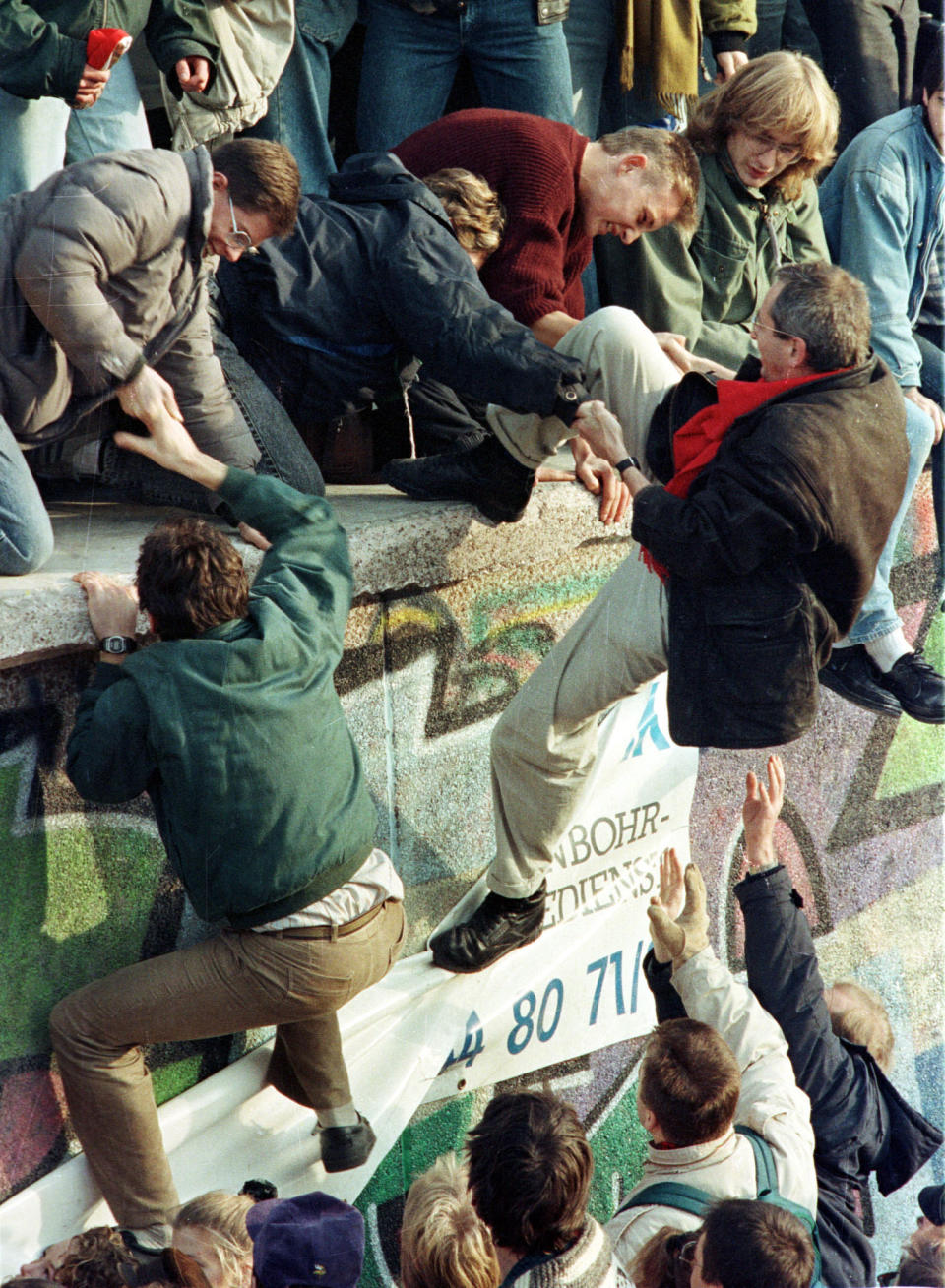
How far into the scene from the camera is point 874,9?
368 centimetres

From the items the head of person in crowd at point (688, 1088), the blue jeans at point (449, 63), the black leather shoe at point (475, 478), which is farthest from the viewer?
the blue jeans at point (449, 63)

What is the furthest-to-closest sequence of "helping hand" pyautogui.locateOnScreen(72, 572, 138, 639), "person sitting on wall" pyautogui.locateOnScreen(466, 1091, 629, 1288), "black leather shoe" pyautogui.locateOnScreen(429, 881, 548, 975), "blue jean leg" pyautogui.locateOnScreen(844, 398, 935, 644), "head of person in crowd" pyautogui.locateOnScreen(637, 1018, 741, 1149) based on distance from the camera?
1. "blue jean leg" pyautogui.locateOnScreen(844, 398, 935, 644)
2. "black leather shoe" pyautogui.locateOnScreen(429, 881, 548, 975)
3. "head of person in crowd" pyautogui.locateOnScreen(637, 1018, 741, 1149)
4. "helping hand" pyautogui.locateOnScreen(72, 572, 138, 639)
5. "person sitting on wall" pyautogui.locateOnScreen(466, 1091, 629, 1288)

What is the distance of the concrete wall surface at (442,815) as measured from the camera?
255cm

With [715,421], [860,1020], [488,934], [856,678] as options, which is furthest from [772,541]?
[856,678]

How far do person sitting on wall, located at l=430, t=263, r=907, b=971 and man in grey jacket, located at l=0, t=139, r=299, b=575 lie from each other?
761 millimetres

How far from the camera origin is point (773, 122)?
3.37 meters

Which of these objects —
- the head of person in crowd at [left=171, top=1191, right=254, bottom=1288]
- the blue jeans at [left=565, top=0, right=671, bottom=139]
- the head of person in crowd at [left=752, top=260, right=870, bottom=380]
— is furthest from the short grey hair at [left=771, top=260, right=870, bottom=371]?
the head of person in crowd at [left=171, top=1191, right=254, bottom=1288]

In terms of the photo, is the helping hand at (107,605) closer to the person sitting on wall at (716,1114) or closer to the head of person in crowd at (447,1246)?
the head of person in crowd at (447,1246)

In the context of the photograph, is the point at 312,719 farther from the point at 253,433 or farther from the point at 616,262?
the point at 616,262

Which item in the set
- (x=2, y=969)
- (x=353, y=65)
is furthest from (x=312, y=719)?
(x=353, y=65)

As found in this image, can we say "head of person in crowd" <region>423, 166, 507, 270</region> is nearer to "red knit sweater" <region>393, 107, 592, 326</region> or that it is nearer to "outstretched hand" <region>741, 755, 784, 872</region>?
"red knit sweater" <region>393, 107, 592, 326</region>

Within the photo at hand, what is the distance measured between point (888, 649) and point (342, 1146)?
2190 mm

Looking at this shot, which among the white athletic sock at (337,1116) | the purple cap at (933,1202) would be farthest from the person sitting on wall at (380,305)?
the purple cap at (933,1202)

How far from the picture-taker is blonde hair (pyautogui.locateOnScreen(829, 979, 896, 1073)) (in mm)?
3488
